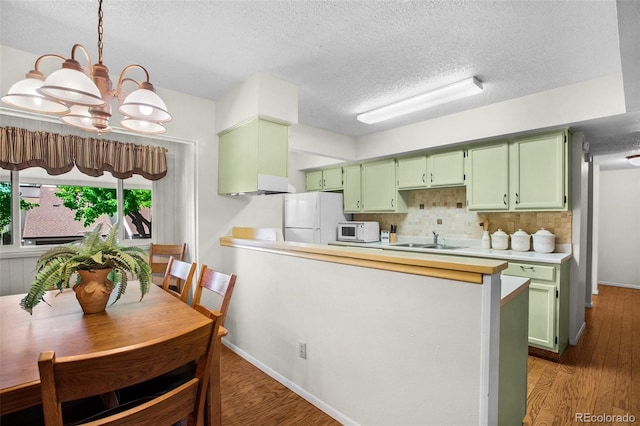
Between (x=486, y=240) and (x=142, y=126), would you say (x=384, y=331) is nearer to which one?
(x=142, y=126)

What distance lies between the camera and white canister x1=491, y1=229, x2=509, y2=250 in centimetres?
339

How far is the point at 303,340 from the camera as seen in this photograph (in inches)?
82.0

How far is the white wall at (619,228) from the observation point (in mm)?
5344

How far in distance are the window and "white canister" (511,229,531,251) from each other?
428cm

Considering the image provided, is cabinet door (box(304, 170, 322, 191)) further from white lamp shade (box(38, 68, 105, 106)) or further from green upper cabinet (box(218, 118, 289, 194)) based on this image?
white lamp shade (box(38, 68, 105, 106))

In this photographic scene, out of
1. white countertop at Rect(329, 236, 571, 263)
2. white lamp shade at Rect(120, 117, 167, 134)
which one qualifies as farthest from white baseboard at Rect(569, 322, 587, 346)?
white lamp shade at Rect(120, 117, 167, 134)

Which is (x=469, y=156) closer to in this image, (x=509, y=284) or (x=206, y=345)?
(x=509, y=284)

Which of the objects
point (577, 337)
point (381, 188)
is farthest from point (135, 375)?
point (577, 337)

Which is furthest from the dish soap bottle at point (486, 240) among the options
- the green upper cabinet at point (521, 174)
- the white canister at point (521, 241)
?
the green upper cabinet at point (521, 174)

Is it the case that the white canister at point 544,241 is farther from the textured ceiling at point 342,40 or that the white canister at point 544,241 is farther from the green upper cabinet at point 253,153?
the green upper cabinet at point 253,153

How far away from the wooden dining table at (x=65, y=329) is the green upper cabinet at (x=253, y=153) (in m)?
1.26

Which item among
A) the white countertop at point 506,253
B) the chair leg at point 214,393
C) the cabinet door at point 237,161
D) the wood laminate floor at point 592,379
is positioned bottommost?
the wood laminate floor at point 592,379

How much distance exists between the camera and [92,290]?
144 centimetres

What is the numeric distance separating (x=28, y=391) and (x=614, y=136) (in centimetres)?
476
